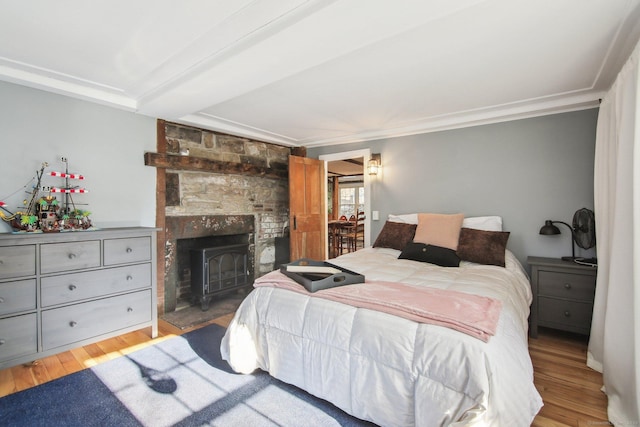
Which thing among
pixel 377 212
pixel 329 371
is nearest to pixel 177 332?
pixel 329 371

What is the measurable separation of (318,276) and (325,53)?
1.47m

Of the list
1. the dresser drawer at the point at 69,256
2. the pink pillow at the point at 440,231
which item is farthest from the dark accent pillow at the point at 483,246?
the dresser drawer at the point at 69,256

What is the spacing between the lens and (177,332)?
113 inches

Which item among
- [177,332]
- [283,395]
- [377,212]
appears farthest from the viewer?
[377,212]

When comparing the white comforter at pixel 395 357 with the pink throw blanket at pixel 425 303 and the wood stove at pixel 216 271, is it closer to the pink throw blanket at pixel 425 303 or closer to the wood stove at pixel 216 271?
the pink throw blanket at pixel 425 303

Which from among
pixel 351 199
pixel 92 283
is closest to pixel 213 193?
pixel 92 283

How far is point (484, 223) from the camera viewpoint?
3.21 meters

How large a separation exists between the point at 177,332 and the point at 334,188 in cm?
759

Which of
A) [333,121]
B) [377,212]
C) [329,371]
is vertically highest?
[333,121]

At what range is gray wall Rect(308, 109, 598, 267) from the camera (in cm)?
293

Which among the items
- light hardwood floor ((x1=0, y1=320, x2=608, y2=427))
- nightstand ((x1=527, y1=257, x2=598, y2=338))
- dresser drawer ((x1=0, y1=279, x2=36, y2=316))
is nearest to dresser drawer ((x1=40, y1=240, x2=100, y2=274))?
dresser drawer ((x1=0, y1=279, x2=36, y2=316))

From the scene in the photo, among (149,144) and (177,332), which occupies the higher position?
(149,144)

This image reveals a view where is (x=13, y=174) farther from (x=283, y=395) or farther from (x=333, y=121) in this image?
(x=333, y=121)

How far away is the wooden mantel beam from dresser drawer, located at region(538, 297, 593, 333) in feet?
11.5
